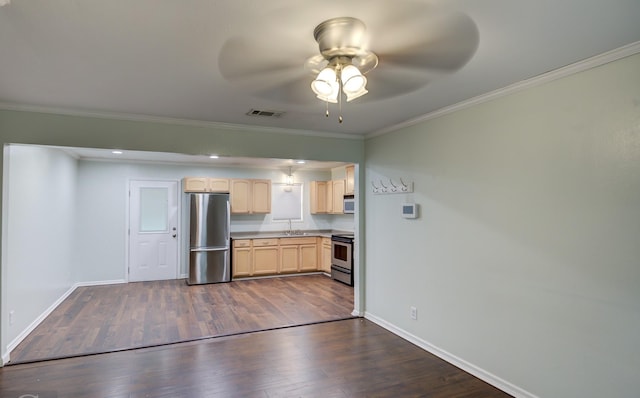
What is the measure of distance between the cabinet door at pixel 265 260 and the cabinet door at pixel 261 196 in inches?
32.8

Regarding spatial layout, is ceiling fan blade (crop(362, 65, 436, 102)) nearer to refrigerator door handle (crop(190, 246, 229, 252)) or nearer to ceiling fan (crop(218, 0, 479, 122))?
ceiling fan (crop(218, 0, 479, 122))

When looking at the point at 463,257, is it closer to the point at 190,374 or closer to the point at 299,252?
the point at 190,374

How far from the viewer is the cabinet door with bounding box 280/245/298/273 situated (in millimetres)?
7520

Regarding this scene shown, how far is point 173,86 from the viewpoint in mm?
2801

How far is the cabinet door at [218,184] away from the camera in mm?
7141

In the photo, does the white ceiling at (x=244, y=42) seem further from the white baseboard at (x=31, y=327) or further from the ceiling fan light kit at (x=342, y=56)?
the white baseboard at (x=31, y=327)

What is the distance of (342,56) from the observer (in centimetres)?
204

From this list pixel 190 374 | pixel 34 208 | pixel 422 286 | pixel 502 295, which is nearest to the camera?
pixel 502 295

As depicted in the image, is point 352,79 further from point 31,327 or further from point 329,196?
point 329,196

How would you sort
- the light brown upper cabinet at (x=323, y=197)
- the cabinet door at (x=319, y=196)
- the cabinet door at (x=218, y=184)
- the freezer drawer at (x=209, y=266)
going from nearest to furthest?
1. the freezer drawer at (x=209, y=266)
2. the cabinet door at (x=218, y=184)
3. the light brown upper cabinet at (x=323, y=197)
4. the cabinet door at (x=319, y=196)

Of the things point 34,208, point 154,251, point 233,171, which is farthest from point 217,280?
point 34,208

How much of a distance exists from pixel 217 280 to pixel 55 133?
4.14m

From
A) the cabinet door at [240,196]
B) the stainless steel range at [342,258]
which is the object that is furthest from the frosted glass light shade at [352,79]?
the cabinet door at [240,196]

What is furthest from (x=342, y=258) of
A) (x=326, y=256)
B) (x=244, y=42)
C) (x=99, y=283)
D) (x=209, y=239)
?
(x=244, y=42)
